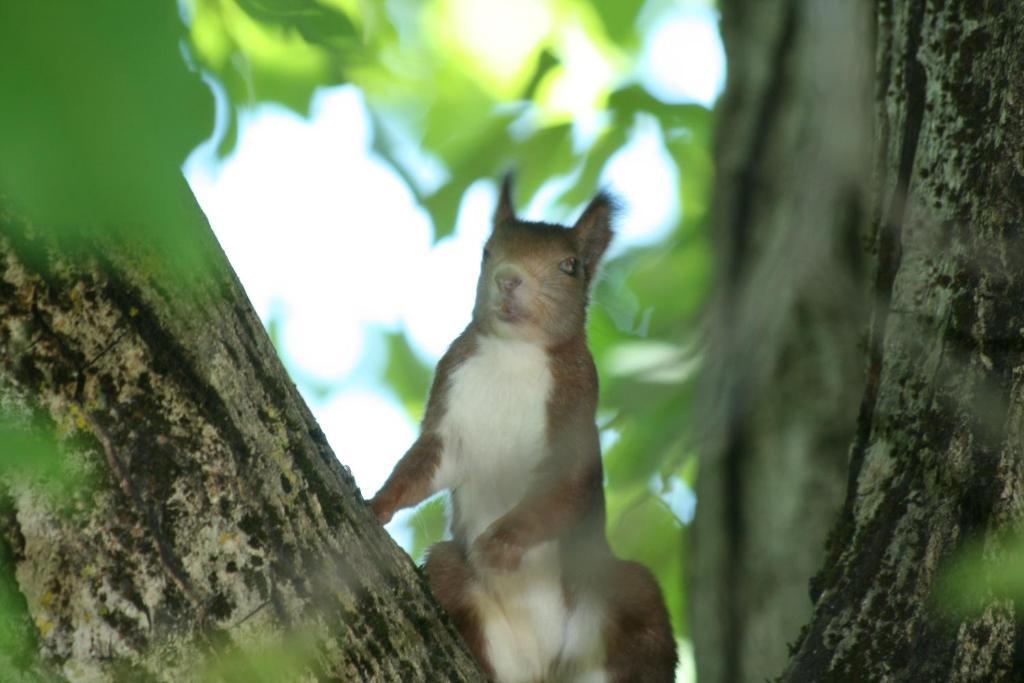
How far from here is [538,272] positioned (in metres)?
4.42

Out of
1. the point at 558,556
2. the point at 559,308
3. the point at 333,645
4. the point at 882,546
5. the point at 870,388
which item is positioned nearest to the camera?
the point at 333,645

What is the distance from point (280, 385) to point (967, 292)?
1.53 meters

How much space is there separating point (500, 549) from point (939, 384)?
1315 mm

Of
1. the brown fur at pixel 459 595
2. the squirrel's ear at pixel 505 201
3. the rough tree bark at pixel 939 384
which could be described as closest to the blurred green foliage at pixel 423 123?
the squirrel's ear at pixel 505 201

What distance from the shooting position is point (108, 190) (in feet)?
3.65

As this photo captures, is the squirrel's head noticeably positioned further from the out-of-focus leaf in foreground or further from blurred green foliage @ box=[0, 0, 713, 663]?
the out-of-focus leaf in foreground

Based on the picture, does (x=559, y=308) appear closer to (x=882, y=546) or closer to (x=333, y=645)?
(x=882, y=546)

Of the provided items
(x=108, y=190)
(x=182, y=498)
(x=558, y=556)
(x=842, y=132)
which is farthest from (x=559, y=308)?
(x=108, y=190)

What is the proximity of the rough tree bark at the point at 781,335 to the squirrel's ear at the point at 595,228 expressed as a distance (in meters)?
0.48

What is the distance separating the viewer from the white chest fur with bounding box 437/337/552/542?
402 cm

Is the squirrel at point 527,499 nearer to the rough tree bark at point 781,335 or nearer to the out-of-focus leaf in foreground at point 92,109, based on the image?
the rough tree bark at point 781,335

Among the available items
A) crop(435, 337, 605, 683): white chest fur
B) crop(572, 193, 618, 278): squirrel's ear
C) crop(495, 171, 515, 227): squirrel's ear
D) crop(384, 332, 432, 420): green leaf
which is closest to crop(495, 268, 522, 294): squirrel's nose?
crop(435, 337, 605, 683): white chest fur

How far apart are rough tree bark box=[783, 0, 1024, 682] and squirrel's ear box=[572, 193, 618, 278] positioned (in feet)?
5.39

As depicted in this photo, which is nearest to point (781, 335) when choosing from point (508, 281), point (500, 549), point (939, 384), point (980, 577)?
point (508, 281)
